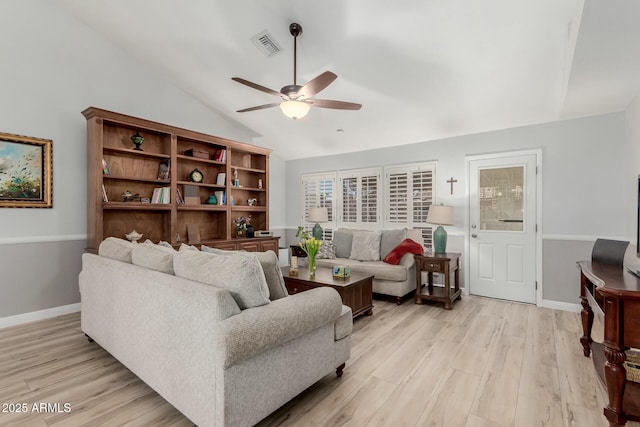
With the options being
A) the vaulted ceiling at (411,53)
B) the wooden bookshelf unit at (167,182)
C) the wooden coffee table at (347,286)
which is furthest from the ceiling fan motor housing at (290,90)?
the wooden bookshelf unit at (167,182)

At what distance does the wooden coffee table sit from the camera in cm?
329

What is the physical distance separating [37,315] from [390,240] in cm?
445

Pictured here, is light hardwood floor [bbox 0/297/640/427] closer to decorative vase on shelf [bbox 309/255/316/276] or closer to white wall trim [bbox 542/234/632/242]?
decorative vase on shelf [bbox 309/255/316/276]

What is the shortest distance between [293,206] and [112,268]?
14.3 ft

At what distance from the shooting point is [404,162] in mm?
5148

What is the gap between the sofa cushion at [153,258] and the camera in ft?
6.83

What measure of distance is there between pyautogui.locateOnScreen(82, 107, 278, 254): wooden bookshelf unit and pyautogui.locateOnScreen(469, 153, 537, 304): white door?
3221 mm

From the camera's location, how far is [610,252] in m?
2.50

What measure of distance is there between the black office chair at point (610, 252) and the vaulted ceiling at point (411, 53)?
1411mm

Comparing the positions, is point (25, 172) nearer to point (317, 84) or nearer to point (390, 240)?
point (317, 84)

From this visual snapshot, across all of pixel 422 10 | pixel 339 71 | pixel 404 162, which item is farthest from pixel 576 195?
pixel 339 71

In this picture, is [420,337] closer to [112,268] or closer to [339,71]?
[112,268]

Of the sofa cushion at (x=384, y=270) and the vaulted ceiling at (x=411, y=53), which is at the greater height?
the vaulted ceiling at (x=411, y=53)

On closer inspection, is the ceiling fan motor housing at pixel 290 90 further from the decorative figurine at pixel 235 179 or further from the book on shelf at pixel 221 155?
the decorative figurine at pixel 235 179
